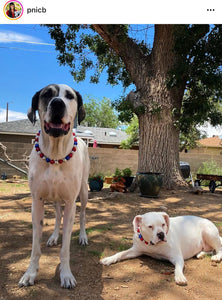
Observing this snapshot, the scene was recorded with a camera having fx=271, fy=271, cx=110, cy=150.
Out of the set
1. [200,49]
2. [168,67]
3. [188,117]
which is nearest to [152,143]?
[188,117]

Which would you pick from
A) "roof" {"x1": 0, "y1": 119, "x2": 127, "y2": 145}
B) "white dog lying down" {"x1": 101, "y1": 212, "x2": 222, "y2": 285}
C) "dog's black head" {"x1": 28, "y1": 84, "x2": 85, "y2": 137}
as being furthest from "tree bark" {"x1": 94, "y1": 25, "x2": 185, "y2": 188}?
"roof" {"x1": 0, "y1": 119, "x2": 127, "y2": 145}

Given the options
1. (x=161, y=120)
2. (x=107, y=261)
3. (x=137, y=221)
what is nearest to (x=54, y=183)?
(x=137, y=221)

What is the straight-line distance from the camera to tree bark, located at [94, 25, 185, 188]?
973 cm

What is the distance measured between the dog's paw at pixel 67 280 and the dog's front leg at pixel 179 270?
1.10 metres

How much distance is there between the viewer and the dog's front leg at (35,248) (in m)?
2.76

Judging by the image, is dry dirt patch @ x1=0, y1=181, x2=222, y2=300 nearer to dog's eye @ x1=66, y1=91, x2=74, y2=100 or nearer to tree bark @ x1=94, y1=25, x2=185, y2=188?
dog's eye @ x1=66, y1=91, x2=74, y2=100

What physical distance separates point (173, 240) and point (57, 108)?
214cm

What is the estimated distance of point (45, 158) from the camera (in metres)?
2.85

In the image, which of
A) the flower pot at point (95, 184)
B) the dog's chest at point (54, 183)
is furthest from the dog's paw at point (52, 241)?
the flower pot at point (95, 184)

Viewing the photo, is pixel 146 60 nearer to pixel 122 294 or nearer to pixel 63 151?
pixel 63 151

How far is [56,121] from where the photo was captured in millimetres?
2617

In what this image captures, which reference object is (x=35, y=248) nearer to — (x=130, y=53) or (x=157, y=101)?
(x=157, y=101)

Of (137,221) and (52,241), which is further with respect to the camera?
(52,241)

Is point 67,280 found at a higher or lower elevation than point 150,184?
lower
